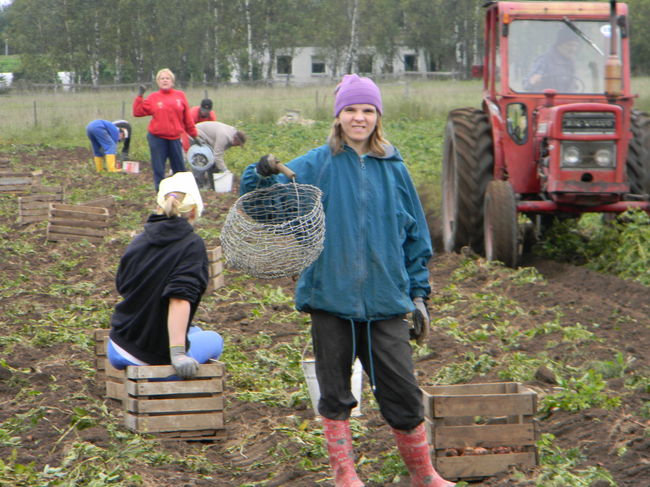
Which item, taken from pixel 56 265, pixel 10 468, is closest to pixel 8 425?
pixel 10 468

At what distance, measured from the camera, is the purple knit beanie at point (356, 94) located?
13.5 ft

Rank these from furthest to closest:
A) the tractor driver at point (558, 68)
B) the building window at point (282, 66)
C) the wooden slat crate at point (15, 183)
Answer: the building window at point (282, 66), the wooden slat crate at point (15, 183), the tractor driver at point (558, 68)

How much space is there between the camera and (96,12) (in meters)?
49.5

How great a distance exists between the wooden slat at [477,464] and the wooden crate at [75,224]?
25.0 feet

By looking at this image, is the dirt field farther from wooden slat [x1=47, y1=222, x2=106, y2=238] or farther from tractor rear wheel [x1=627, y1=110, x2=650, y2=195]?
tractor rear wheel [x1=627, y1=110, x2=650, y2=195]

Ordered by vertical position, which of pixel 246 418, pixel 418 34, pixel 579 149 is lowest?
pixel 246 418

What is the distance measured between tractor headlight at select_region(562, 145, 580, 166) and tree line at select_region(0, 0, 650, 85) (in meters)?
41.0

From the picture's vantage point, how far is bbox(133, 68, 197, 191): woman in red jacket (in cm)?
1306

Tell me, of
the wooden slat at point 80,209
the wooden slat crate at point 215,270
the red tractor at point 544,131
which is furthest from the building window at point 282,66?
the wooden slat crate at point 215,270

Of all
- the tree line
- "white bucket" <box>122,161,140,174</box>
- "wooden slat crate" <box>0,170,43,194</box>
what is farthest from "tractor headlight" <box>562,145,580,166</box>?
the tree line

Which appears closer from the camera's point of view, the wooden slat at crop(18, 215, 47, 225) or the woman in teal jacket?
the woman in teal jacket

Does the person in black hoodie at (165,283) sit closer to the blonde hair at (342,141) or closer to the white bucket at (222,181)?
the blonde hair at (342,141)

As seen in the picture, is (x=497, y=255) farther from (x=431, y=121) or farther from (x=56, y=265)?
(x=431, y=121)

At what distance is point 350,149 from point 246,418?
2.02m
